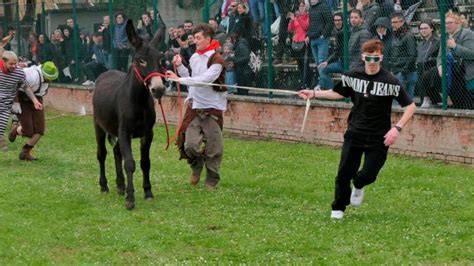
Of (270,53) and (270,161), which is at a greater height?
(270,53)

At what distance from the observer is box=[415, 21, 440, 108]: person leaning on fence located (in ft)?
48.8

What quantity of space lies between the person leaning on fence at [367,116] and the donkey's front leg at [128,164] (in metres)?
2.59

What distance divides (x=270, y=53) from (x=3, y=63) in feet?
16.6

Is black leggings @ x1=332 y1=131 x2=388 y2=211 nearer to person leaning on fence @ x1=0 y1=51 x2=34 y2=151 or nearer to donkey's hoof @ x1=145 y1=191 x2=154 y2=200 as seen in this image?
donkey's hoof @ x1=145 y1=191 x2=154 y2=200

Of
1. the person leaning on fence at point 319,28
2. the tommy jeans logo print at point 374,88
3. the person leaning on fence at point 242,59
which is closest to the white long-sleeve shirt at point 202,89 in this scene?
the tommy jeans logo print at point 374,88

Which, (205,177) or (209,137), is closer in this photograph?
(209,137)

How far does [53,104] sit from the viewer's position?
89.4ft

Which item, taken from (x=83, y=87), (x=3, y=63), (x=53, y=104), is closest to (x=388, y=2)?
(x=3, y=63)

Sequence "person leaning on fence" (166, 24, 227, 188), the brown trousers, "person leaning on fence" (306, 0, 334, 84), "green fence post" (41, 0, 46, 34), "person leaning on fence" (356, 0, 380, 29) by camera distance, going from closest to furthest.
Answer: "person leaning on fence" (166, 24, 227, 188)
the brown trousers
"person leaning on fence" (356, 0, 380, 29)
"person leaning on fence" (306, 0, 334, 84)
"green fence post" (41, 0, 46, 34)

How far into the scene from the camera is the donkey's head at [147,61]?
11.6m

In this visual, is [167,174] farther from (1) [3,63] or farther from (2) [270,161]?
(1) [3,63]

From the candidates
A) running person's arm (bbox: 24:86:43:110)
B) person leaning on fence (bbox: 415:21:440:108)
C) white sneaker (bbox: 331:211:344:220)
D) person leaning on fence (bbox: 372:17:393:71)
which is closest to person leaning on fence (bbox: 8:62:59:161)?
running person's arm (bbox: 24:86:43:110)

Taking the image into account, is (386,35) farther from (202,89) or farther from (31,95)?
(31,95)

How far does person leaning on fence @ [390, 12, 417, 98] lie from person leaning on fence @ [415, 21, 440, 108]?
0.32 feet
